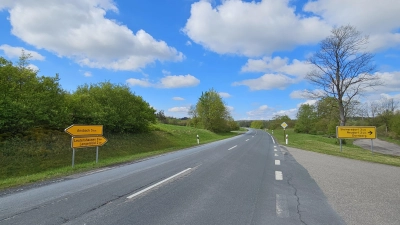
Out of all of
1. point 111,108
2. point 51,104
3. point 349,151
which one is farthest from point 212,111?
point 51,104

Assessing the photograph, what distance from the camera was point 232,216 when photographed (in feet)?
13.7

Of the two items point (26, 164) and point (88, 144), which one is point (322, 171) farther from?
point (26, 164)

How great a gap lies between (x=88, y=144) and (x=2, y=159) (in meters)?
4.87

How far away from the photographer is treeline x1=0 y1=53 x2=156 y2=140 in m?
14.2

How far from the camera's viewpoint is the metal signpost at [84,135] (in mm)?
10984

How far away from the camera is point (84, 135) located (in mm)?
11719

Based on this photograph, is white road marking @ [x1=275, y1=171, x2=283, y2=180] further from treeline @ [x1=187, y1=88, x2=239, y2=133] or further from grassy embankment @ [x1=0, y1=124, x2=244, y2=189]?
treeline @ [x1=187, y1=88, x2=239, y2=133]

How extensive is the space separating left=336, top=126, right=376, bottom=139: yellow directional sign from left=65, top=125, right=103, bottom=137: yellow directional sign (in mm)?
17324

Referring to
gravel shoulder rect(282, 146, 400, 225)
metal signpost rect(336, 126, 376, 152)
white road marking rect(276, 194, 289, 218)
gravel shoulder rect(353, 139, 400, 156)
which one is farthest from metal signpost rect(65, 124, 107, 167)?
gravel shoulder rect(353, 139, 400, 156)

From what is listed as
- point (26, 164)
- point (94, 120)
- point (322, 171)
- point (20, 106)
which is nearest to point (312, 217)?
point (322, 171)

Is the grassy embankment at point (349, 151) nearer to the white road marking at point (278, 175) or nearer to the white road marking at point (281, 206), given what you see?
the white road marking at point (278, 175)

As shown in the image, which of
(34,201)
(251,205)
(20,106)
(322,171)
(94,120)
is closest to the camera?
(251,205)

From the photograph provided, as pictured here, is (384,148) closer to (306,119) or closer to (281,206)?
(306,119)

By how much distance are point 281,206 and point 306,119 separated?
2812 inches
